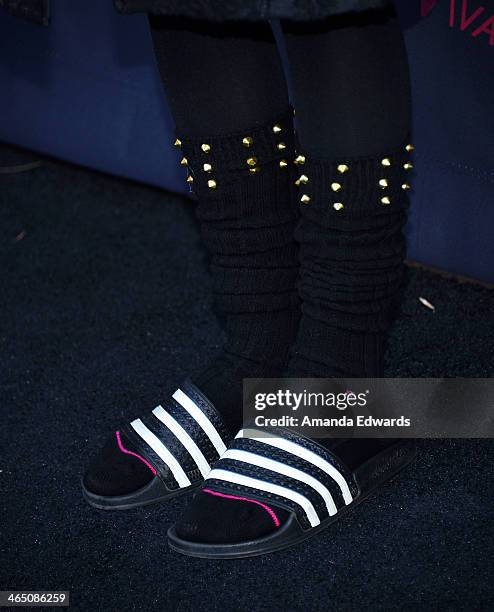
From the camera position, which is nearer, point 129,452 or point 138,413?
point 129,452

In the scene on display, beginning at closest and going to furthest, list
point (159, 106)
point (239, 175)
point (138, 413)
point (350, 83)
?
point (350, 83)
point (239, 175)
point (138, 413)
point (159, 106)

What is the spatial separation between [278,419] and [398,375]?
275 millimetres

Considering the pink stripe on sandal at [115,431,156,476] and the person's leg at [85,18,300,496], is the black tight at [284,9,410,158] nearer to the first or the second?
the person's leg at [85,18,300,496]

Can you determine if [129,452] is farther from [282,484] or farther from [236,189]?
[236,189]

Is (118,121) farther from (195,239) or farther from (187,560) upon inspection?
(187,560)

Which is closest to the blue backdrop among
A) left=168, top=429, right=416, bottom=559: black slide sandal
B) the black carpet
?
the black carpet

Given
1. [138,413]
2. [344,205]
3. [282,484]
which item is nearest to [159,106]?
[138,413]

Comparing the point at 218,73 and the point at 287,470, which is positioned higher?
the point at 218,73

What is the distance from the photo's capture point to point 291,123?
2.94 ft

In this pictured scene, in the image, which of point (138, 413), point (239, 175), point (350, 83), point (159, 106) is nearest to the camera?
point (350, 83)

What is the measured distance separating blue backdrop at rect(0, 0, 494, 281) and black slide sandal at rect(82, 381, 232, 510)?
1.60ft

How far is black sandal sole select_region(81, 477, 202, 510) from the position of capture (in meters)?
0.92

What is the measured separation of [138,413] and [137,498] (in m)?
0.18

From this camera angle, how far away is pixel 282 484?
33.2 inches
